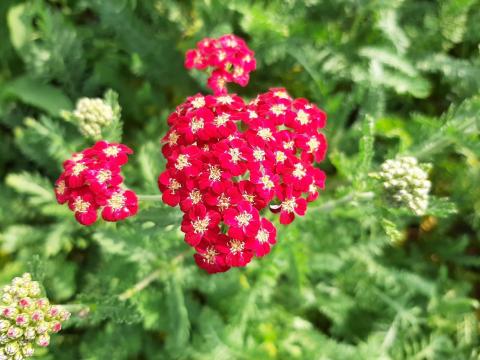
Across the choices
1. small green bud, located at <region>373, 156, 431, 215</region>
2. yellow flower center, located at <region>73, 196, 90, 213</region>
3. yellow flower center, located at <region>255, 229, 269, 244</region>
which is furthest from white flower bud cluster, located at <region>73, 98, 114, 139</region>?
small green bud, located at <region>373, 156, 431, 215</region>

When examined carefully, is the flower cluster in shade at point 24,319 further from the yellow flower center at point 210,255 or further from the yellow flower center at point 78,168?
the yellow flower center at point 210,255

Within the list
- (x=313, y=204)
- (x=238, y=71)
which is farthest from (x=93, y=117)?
(x=313, y=204)

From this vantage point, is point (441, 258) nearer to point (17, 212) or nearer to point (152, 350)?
point (152, 350)

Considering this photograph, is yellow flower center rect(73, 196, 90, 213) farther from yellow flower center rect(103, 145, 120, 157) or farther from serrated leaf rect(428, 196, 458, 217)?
serrated leaf rect(428, 196, 458, 217)

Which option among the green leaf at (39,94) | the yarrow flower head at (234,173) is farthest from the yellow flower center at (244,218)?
the green leaf at (39,94)

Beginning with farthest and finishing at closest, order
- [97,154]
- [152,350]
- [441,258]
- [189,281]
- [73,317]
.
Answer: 1. [441,258]
2. [152,350]
3. [189,281]
4. [73,317]
5. [97,154]

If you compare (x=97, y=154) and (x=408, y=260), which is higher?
(x=97, y=154)

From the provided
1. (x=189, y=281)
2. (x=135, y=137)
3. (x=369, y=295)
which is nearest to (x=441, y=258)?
(x=369, y=295)

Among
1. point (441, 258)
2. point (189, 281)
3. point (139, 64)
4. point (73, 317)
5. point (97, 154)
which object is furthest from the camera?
point (441, 258)

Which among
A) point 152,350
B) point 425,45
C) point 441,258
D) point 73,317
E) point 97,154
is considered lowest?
point 152,350
